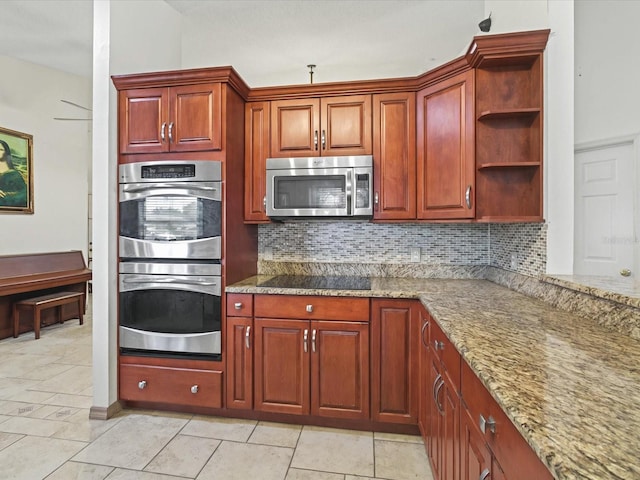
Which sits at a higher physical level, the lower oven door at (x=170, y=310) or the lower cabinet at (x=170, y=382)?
the lower oven door at (x=170, y=310)

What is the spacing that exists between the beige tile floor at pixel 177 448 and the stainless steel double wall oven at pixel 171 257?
0.49 meters

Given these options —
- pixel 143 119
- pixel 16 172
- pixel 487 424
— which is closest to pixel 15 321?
A: pixel 16 172

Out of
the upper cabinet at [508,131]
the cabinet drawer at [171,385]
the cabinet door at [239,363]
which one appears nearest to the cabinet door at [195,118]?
the cabinet door at [239,363]

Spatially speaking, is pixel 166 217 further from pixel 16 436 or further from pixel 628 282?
pixel 628 282

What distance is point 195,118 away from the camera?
2.44 metres

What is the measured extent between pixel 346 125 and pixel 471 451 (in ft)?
6.94

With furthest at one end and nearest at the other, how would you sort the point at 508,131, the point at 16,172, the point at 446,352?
1. the point at 16,172
2. the point at 508,131
3. the point at 446,352

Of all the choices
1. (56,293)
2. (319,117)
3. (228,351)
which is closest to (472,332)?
(228,351)

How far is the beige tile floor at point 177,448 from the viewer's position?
6.29 feet

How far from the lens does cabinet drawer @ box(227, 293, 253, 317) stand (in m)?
2.38

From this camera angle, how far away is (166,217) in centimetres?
243

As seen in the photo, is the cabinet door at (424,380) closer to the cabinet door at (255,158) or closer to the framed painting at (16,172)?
the cabinet door at (255,158)

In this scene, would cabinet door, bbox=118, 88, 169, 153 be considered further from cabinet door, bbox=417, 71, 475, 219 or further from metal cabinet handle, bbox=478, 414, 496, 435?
metal cabinet handle, bbox=478, 414, 496, 435

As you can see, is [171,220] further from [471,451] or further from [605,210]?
[605,210]
